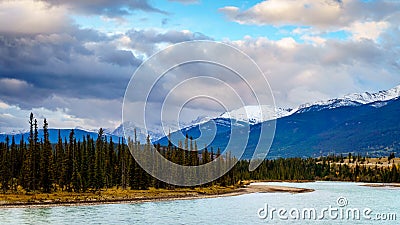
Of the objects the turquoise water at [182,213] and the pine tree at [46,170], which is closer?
the turquoise water at [182,213]

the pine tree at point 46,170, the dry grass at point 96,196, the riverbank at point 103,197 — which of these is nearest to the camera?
the riverbank at point 103,197

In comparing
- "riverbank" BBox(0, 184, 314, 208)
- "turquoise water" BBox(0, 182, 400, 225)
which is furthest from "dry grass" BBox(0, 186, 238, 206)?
"turquoise water" BBox(0, 182, 400, 225)

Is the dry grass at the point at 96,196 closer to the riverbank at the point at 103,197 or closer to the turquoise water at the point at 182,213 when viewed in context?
the riverbank at the point at 103,197

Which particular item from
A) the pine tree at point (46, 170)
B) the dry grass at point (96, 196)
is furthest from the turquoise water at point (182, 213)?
the pine tree at point (46, 170)

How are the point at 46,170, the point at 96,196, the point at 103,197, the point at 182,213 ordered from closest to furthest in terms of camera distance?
the point at 182,213, the point at 103,197, the point at 96,196, the point at 46,170

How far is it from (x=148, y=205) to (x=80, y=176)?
2525cm

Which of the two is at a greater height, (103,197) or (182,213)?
(103,197)

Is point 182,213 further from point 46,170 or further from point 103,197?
point 46,170

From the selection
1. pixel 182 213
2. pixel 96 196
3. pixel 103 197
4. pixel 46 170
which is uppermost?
pixel 46 170

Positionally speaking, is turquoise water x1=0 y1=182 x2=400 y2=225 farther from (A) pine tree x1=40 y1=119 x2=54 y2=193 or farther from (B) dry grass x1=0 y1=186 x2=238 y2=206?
(A) pine tree x1=40 y1=119 x2=54 y2=193

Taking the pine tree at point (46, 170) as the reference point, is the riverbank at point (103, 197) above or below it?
below

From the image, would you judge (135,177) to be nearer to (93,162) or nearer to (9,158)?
(93,162)

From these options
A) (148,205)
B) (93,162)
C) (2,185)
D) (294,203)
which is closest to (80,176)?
(93,162)

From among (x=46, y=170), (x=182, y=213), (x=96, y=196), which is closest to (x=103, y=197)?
(x=96, y=196)
